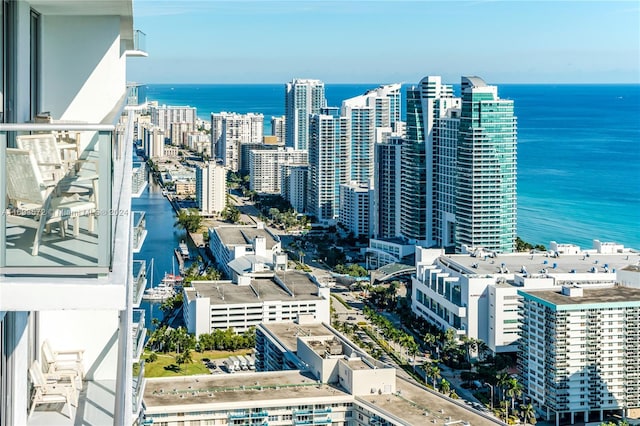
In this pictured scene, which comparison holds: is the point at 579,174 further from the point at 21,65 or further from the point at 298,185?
the point at 21,65

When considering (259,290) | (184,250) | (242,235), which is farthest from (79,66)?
(184,250)

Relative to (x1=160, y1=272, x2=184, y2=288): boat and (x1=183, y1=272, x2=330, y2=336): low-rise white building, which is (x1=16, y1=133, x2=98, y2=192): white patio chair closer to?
(x1=183, y1=272, x2=330, y2=336): low-rise white building

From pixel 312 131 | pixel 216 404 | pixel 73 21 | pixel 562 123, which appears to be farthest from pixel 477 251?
pixel 562 123

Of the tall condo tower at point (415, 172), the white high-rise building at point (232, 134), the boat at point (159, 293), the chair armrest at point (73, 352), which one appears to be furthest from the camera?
the white high-rise building at point (232, 134)

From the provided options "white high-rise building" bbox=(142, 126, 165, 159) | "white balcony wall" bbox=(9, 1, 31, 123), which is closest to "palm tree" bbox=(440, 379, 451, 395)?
"white balcony wall" bbox=(9, 1, 31, 123)

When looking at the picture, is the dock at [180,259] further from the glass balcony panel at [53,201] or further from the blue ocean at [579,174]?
the glass balcony panel at [53,201]

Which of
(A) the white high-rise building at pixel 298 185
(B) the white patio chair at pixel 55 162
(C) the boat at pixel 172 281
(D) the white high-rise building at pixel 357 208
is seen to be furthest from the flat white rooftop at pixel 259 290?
(B) the white patio chair at pixel 55 162

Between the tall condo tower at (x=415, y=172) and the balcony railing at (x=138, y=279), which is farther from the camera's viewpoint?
the tall condo tower at (x=415, y=172)
